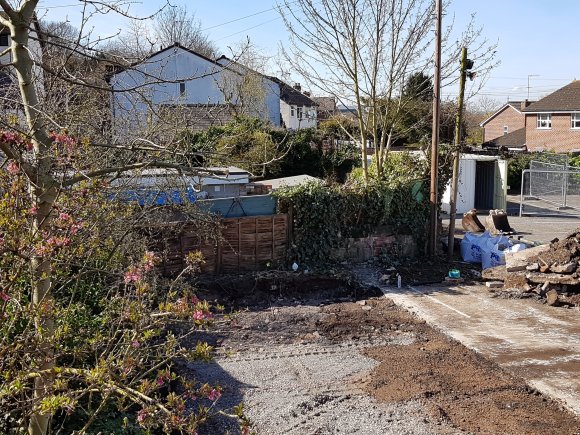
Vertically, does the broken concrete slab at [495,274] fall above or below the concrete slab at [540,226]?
below

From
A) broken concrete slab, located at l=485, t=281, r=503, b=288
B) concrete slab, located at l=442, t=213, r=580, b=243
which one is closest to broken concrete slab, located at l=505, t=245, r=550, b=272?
broken concrete slab, located at l=485, t=281, r=503, b=288

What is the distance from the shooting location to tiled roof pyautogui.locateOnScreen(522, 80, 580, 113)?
41.2 m

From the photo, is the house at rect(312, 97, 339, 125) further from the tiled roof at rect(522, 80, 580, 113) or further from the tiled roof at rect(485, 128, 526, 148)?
the tiled roof at rect(485, 128, 526, 148)

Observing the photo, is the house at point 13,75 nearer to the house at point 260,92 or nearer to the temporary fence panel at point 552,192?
the house at point 260,92

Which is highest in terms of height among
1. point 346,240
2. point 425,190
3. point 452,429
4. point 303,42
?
point 303,42

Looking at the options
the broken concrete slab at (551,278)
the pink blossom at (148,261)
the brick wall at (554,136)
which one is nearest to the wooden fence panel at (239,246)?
the broken concrete slab at (551,278)

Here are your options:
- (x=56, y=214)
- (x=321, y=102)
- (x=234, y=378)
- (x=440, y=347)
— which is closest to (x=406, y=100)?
(x=321, y=102)

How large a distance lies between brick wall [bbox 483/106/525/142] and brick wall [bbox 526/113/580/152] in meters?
6.60

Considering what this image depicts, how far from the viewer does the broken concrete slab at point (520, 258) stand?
1320 centimetres

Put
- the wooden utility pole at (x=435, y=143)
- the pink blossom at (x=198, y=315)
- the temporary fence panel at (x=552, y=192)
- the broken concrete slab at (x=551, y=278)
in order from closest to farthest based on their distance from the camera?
the pink blossom at (x=198, y=315)
the broken concrete slab at (x=551, y=278)
the wooden utility pole at (x=435, y=143)
the temporary fence panel at (x=552, y=192)

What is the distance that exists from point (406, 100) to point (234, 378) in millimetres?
11467

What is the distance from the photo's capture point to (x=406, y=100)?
17.6 meters

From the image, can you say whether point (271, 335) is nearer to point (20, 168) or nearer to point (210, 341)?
point (210, 341)

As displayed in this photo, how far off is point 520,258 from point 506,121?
43.3m
